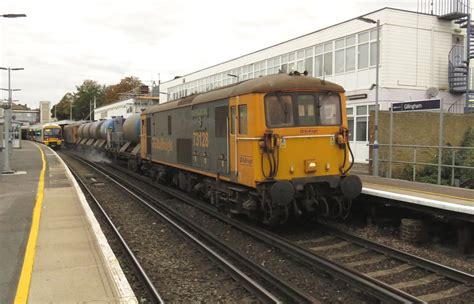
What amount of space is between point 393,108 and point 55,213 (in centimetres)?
1054

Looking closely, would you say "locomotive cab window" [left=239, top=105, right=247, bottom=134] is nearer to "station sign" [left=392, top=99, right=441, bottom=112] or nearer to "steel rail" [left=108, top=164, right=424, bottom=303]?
"steel rail" [left=108, top=164, right=424, bottom=303]

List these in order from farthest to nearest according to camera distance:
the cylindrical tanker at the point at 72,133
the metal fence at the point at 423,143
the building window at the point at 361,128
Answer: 1. the cylindrical tanker at the point at 72,133
2. the building window at the point at 361,128
3. the metal fence at the point at 423,143

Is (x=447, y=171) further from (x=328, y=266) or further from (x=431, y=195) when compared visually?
(x=328, y=266)

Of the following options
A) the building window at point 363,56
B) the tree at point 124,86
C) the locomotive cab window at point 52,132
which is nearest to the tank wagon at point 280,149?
the building window at point 363,56

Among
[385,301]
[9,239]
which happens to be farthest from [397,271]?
[9,239]

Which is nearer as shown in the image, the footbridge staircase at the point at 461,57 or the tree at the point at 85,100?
the footbridge staircase at the point at 461,57

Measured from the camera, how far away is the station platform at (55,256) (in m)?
5.40

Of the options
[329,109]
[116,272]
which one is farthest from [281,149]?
[116,272]

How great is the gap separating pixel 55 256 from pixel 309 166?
4819mm

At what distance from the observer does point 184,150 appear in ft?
42.4

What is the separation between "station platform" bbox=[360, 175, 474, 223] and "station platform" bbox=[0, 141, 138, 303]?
5.25 meters

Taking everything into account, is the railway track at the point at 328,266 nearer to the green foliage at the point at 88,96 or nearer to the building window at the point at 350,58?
the building window at the point at 350,58

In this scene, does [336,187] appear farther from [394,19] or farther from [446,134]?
[394,19]

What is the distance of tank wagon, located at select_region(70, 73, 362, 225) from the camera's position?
850 cm
